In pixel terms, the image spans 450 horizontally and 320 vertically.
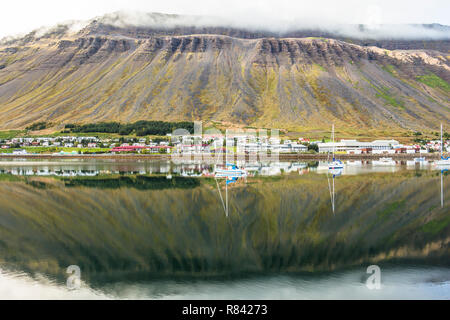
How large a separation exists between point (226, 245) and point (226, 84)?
147 m

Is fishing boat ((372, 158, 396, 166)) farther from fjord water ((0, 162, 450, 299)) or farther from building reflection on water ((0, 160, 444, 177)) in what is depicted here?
fjord water ((0, 162, 450, 299))

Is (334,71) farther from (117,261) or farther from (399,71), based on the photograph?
(117,261)

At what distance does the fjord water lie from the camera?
1556 centimetres

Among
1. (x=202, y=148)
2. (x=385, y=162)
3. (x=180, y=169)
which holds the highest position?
(x=202, y=148)

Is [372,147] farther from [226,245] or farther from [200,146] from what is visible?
[226,245]

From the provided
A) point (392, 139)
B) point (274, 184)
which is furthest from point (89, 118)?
point (274, 184)

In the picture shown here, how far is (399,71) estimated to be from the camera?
191500 mm

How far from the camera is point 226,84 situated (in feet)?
538

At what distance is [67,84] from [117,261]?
167 meters

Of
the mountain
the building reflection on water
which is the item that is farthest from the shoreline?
the mountain

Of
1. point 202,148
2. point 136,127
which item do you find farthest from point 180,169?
point 136,127

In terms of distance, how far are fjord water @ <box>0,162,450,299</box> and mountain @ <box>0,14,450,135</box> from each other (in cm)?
10492

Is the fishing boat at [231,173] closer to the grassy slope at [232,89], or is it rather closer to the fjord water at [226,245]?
the fjord water at [226,245]
